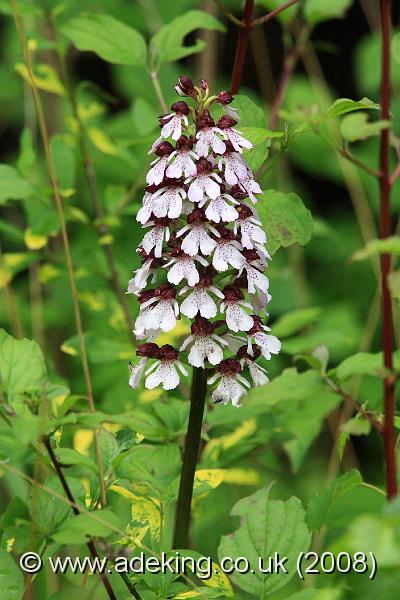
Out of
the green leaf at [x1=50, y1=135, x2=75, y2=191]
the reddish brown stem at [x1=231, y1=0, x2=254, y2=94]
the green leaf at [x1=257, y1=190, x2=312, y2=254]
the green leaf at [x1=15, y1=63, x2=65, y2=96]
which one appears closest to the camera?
the green leaf at [x1=257, y1=190, x2=312, y2=254]

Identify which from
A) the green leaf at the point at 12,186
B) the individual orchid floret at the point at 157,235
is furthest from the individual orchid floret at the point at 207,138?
the green leaf at the point at 12,186

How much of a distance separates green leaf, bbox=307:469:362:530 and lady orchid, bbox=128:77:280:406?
168 mm

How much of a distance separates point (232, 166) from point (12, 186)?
0.80m

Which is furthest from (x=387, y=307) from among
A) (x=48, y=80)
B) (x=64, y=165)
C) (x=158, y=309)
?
(x=48, y=80)

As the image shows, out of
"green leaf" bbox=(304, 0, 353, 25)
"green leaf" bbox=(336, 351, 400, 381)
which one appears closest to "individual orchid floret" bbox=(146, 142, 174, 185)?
"green leaf" bbox=(336, 351, 400, 381)

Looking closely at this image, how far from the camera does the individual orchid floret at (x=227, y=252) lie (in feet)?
3.82

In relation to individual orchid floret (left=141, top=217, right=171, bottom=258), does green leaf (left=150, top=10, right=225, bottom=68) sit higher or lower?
higher

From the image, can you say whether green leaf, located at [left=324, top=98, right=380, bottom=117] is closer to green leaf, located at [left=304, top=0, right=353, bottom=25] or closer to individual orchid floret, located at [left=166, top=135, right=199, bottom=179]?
individual orchid floret, located at [left=166, top=135, right=199, bottom=179]

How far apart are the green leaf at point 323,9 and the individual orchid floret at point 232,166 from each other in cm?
100

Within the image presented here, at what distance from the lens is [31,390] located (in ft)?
3.71

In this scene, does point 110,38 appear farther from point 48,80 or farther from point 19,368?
point 19,368

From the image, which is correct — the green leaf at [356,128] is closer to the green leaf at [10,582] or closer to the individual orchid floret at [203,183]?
the individual orchid floret at [203,183]

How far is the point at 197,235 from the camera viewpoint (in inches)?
46.4

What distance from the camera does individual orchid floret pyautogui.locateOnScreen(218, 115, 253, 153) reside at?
119cm
